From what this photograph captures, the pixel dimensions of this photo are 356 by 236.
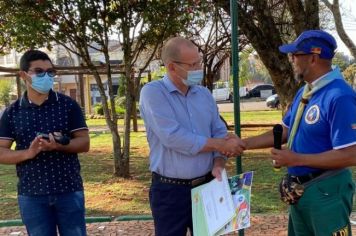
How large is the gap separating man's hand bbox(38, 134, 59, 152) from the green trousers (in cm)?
161

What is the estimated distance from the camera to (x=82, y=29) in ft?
28.5

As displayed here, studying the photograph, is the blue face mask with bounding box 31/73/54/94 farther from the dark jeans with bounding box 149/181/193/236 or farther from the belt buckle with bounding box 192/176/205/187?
the belt buckle with bounding box 192/176/205/187

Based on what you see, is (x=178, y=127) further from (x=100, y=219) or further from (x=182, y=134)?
(x=100, y=219)

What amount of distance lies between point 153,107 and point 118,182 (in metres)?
5.88

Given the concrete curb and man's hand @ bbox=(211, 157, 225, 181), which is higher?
man's hand @ bbox=(211, 157, 225, 181)

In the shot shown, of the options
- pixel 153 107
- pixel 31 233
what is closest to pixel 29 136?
pixel 31 233

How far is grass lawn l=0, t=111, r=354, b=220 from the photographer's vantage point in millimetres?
6785

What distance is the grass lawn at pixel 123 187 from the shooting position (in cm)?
679

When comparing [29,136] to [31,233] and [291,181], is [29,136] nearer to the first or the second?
[31,233]

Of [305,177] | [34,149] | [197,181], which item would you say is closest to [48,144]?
[34,149]

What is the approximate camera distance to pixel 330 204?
9.99 ft

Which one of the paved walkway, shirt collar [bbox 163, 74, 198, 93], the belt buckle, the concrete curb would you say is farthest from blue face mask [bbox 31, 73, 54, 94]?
the concrete curb

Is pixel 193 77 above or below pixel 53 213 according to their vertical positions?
above

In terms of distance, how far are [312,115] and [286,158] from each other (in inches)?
12.3
